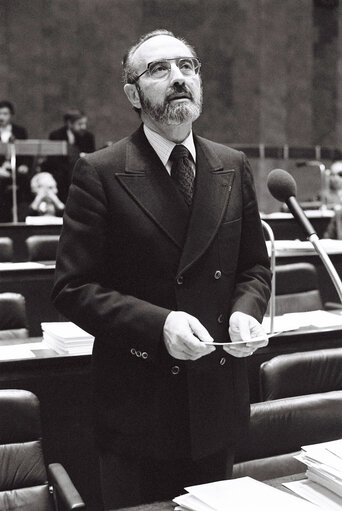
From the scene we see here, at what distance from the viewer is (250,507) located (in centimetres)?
132

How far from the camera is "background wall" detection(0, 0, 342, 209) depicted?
410 inches

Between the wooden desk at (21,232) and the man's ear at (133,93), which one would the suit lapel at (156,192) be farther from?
the wooden desk at (21,232)

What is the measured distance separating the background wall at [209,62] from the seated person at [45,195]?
2709 millimetres

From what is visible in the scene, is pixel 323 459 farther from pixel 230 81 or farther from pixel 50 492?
pixel 230 81

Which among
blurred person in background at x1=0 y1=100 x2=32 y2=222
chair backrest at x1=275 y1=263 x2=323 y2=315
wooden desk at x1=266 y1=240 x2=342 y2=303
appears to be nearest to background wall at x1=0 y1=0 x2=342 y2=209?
blurred person in background at x1=0 y1=100 x2=32 y2=222

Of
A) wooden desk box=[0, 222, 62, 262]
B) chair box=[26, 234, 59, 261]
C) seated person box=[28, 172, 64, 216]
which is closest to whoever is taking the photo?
chair box=[26, 234, 59, 261]

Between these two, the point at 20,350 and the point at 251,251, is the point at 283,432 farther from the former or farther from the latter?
the point at 20,350

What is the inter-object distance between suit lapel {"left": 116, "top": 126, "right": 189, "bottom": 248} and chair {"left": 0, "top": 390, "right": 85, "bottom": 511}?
76 cm

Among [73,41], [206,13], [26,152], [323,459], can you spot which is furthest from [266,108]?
[323,459]

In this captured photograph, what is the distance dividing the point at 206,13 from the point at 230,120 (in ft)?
5.55

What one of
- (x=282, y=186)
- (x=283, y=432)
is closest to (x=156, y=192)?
(x=282, y=186)

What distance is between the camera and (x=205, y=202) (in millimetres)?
1663

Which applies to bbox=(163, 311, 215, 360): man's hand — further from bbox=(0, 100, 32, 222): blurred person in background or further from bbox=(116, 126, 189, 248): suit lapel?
bbox=(0, 100, 32, 222): blurred person in background

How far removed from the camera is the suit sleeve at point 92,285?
1556 millimetres
